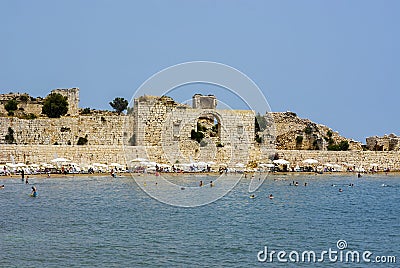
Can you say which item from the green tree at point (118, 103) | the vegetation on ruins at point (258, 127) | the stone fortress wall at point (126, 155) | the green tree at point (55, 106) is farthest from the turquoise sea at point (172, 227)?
the green tree at point (118, 103)

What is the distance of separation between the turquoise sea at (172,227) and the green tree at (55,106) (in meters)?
12.0

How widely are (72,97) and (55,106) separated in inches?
63.2

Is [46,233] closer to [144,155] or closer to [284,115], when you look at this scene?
[144,155]

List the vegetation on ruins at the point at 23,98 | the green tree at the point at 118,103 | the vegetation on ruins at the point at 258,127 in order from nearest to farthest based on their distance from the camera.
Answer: the vegetation on ruins at the point at 258,127 → the vegetation on ruins at the point at 23,98 → the green tree at the point at 118,103

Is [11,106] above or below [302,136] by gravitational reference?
above

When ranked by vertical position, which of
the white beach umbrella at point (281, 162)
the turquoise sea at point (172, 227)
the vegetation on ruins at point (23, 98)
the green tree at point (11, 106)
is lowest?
the turquoise sea at point (172, 227)

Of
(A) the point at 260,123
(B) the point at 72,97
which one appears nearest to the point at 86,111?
(B) the point at 72,97

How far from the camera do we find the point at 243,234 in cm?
1589

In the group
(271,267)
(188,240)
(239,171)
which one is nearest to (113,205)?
(188,240)

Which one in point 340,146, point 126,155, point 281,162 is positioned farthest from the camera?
point 340,146

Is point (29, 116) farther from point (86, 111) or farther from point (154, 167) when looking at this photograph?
point (154, 167)

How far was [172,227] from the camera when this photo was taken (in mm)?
16625

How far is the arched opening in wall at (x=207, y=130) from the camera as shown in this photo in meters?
38.0

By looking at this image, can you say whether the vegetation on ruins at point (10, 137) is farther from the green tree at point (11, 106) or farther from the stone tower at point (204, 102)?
the stone tower at point (204, 102)
